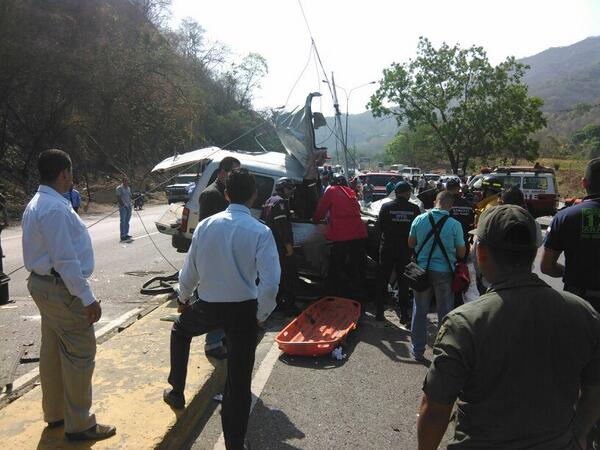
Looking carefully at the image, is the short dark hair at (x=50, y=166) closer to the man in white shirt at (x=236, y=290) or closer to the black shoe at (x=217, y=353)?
the man in white shirt at (x=236, y=290)

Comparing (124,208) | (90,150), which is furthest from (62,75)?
(124,208)

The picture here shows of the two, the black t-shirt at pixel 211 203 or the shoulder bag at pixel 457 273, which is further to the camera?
the black t-shirt at pixel 211 203

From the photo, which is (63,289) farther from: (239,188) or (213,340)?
(213,340)

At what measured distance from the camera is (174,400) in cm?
358

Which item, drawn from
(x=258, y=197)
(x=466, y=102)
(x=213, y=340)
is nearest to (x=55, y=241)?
(x=213, y=340)

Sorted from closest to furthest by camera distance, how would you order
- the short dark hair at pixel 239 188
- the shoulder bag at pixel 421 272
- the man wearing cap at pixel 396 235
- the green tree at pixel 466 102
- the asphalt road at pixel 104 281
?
the short dark hair at pixel 239 188
the shoulder bag at pixel 421 272
the asphalt road at pixel 104 281
the man wearing cap at pixel 396 235
the green tree at pixel 466 102

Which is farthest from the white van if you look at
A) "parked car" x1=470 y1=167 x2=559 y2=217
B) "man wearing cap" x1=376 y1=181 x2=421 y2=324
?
"parked car" x1=470 y1=167 x2=559 y2=217

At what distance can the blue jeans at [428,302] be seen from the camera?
501cm

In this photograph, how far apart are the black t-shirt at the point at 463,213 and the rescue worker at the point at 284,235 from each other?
2839 millimetres

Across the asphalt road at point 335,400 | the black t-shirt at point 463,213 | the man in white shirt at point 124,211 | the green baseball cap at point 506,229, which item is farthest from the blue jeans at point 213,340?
the man in white shirt at point 124,211

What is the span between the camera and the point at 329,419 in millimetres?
3857

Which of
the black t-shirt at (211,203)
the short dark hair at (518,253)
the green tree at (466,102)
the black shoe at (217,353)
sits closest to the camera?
the short dark hair at (518,253)

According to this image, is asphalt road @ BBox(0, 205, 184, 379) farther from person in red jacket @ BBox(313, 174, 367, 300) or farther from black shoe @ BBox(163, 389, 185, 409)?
person in red jacket @ BBox(313, 174, 367, 300)

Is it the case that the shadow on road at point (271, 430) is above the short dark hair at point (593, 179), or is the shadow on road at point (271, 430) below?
below
